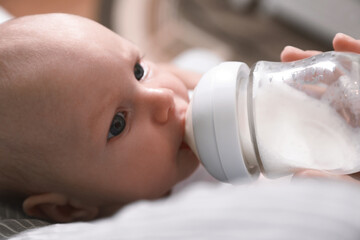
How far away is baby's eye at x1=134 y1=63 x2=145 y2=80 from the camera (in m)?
0.71

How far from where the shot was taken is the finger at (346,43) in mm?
645

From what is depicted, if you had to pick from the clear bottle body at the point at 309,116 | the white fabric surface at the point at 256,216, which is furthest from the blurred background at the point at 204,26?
the white fabric surface at the point at 256,216

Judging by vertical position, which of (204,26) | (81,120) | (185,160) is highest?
(81,120)

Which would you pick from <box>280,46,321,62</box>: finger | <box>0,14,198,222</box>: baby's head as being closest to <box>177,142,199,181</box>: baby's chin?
<box>0,14,198,222</box>: baby's head

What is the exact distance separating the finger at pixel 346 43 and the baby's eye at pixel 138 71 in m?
0.31

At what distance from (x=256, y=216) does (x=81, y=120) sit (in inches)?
13.0

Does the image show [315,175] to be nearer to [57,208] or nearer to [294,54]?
[294,54]

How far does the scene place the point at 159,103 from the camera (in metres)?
0.65

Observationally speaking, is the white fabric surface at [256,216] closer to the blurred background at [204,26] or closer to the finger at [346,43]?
the finger at [346,43]

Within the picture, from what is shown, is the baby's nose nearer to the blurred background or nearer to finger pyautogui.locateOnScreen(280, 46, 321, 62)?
finger pyautogui.locateOnScreen(280, 46, 321, 62)

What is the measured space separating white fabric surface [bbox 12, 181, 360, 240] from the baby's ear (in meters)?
0.26

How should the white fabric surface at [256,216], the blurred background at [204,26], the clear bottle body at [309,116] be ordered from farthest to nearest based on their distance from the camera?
1. the blurred background at [204,26]
2. the clear bottle body at [309,116]
3. the white fabric surface at [256,216]

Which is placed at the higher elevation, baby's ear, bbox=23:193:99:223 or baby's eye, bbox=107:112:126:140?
baby's eye, bbox=107:112:126:140

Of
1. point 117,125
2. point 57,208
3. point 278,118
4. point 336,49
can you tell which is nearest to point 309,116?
point 278,118
